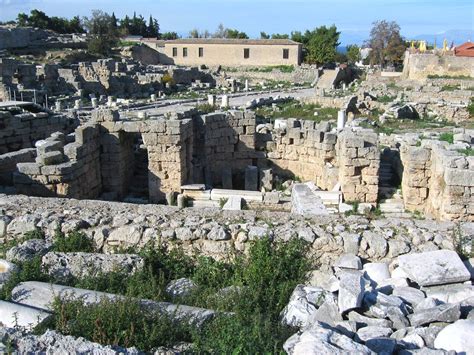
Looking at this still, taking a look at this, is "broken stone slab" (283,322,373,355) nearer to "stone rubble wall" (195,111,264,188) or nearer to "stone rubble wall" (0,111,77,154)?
"stone rubble wall" (195,111,264,188)

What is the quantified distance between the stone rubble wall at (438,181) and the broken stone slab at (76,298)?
22.5 ft

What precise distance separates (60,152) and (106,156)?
2.06 m

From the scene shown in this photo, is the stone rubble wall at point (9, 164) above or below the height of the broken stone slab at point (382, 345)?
above

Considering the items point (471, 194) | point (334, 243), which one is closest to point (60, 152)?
point (334, 243)

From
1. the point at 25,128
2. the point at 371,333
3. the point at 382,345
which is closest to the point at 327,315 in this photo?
the point at 371,333

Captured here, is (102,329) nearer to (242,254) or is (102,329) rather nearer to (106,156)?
(242,254)

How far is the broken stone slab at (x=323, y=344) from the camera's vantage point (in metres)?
3.89

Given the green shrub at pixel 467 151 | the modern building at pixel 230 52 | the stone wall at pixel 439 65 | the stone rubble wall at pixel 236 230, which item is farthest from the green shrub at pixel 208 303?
the modern building at pixel 230 52

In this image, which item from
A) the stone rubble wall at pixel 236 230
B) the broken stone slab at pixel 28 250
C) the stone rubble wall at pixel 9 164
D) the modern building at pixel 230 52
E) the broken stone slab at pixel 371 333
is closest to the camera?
the broken stone slab at pixel 371 333

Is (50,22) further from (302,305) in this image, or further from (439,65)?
(302,305)

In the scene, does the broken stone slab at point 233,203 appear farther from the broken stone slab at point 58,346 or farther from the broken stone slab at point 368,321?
the broken stone slab at point 58,346

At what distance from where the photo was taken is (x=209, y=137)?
15320 mm

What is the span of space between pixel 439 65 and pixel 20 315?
158 feet

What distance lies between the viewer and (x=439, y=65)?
4672 centimetres
